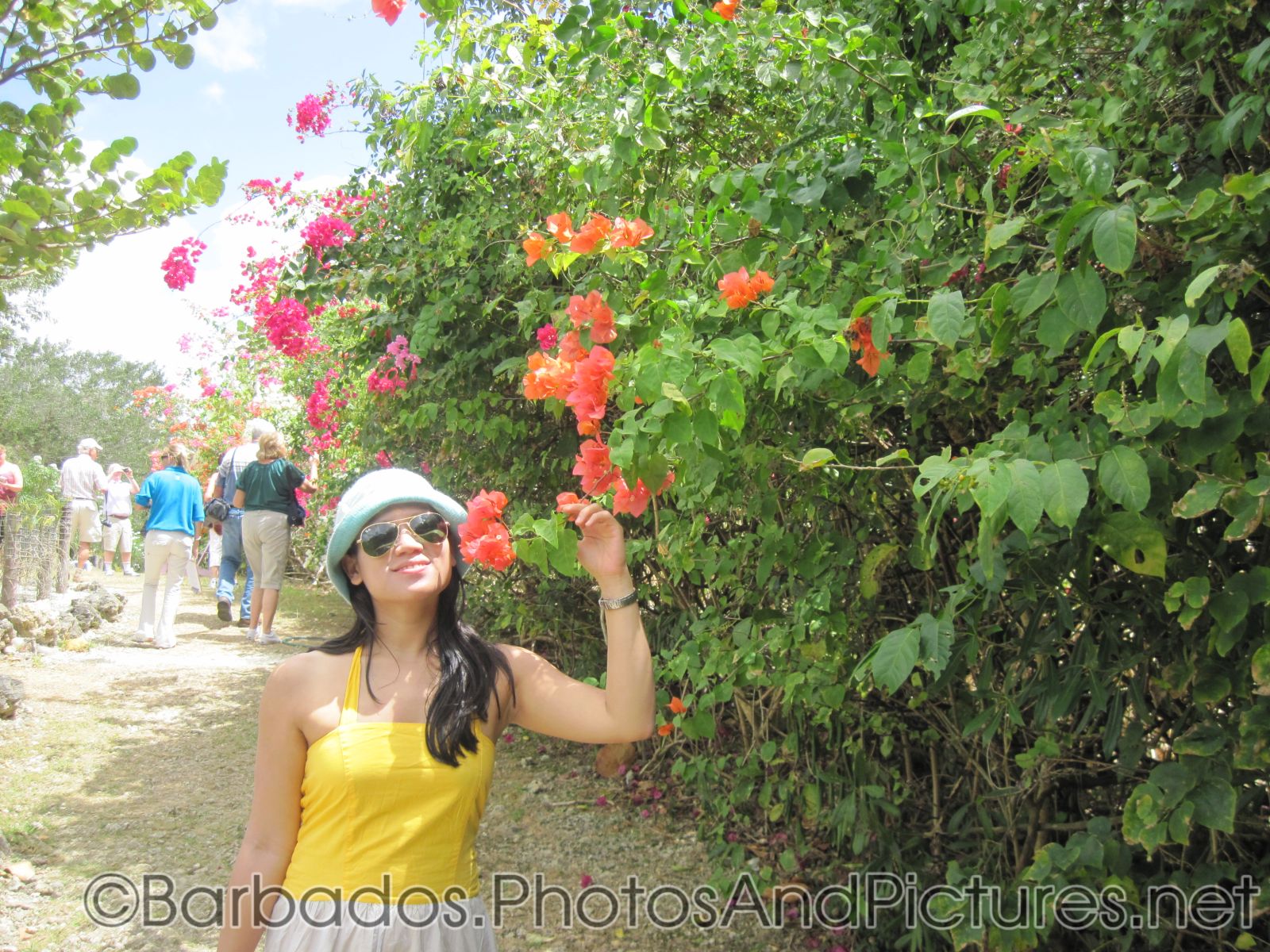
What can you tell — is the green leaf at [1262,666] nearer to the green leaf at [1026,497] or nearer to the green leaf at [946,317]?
the green leaf at [1026,497]

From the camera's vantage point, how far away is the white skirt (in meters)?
1.49

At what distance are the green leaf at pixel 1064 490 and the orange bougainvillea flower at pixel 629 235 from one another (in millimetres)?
1052

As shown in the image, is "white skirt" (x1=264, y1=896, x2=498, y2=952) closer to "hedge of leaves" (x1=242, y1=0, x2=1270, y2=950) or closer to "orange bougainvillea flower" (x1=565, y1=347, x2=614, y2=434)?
"hedge of leaves" (x1=242, y1=0, x2=1270, y2=950)

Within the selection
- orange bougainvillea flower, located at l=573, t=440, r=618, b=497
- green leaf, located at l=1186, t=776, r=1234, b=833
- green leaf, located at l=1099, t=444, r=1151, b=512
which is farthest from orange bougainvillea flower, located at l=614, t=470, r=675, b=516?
green leaf, located at l=1186, t=776, r=1234, b=833

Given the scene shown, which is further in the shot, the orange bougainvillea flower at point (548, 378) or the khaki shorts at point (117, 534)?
the khaki shorts at point (117, 534)

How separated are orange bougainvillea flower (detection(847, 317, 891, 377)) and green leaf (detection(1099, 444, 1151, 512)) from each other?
536 mm

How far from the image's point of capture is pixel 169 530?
711cm

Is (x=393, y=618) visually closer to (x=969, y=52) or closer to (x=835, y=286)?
(x=835, y=286)

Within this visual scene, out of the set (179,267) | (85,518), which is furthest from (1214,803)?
(85,518)

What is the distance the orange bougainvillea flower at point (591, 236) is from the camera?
2.03 metres

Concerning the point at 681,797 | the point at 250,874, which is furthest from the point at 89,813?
the point at 250,874

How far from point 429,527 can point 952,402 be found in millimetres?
1114

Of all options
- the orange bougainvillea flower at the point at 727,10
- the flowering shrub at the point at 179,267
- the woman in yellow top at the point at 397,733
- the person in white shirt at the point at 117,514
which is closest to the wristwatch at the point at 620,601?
the woman in yellow top at the point at 397,733

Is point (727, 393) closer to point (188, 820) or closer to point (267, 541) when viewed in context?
point (188, 820)
